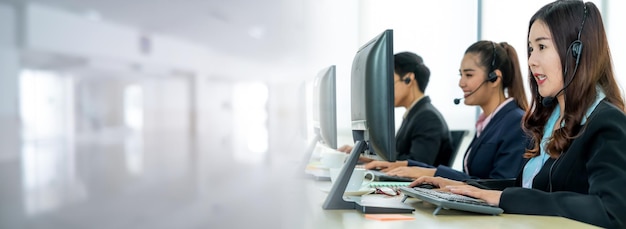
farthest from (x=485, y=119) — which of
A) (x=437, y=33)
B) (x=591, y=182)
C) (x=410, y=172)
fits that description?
(x=437, y=33)

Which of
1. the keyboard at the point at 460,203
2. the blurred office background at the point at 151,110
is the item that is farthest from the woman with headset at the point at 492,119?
the blurred office background at the point at 151,110

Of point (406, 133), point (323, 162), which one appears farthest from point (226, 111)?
point (406, 133)

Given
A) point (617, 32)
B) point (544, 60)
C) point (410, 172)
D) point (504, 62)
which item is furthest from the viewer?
point (617, 32)

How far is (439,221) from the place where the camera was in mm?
944

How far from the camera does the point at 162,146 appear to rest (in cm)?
44

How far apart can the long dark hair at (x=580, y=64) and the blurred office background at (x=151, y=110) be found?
0.75 m

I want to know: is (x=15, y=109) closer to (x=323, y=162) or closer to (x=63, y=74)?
(x=63, y=74)

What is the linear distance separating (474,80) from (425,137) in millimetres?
344

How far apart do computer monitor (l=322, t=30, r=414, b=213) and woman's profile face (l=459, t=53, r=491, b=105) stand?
3.50ft

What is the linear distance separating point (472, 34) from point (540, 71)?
2256 millimetres

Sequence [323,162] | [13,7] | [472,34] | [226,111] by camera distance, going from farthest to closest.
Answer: [472,34] → [323,162] → [226,111] → [13,7]

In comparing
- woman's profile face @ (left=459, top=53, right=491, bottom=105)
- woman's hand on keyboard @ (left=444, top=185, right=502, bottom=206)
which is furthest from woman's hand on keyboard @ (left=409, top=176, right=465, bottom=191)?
woman's profile face @ (left=459, top=53, right=491, bottom=105)

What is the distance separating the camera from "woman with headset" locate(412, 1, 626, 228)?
3.14ft

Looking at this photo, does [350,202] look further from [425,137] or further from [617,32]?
[617,32]
